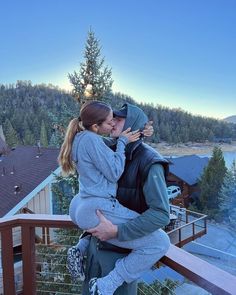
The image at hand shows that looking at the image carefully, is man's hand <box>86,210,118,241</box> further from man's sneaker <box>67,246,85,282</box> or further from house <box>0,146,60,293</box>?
house <box>0,146,60,293</box>

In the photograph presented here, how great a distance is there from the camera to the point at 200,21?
1008cm

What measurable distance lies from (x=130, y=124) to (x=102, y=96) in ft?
11.0

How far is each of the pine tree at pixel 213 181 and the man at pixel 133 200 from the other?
53.4 feet

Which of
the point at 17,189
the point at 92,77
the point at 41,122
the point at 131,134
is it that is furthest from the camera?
the point at 41,122

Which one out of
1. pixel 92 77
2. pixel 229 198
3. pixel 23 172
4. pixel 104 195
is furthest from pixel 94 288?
pixel 229 198

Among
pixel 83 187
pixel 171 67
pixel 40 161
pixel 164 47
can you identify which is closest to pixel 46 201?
pixel 40 161

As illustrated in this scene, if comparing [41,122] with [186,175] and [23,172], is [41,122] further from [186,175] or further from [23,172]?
[23,172]

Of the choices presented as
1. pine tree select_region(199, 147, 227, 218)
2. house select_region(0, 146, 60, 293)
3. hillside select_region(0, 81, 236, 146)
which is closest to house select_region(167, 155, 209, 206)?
pine tree select_region(199, 147, 227, 218)

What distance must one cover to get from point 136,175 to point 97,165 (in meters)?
0.16

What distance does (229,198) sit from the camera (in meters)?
16.0

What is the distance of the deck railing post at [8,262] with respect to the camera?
6.08 ft

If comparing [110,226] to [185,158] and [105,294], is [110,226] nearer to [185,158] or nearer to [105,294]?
[105,294]

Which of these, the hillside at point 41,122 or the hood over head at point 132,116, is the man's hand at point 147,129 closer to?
the hood over head at point 132,116

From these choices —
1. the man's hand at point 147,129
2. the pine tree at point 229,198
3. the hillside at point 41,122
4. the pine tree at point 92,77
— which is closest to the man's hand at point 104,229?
the man's hand at point 147,129
